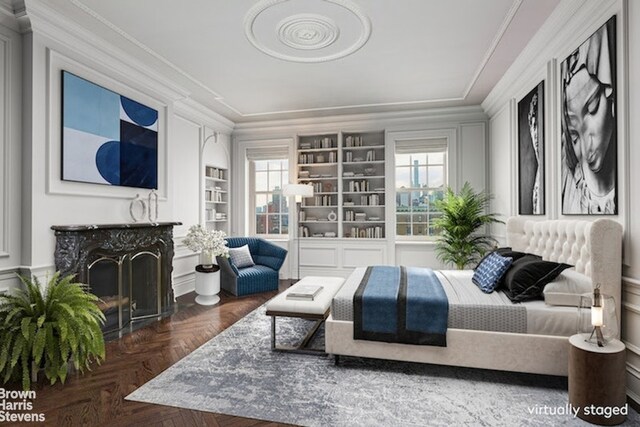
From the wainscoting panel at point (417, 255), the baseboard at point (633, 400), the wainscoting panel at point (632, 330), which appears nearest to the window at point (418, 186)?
the wainscoting panel at point (417, 255)

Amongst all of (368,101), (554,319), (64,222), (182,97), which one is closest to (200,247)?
(64,222)

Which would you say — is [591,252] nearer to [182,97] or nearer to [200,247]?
[200,247]

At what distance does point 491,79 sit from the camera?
4.41 metres

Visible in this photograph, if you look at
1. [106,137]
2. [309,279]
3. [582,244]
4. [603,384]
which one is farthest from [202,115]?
[603,384]

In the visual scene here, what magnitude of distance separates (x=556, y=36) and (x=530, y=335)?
265 cm

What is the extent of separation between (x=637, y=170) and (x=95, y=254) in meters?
4.49

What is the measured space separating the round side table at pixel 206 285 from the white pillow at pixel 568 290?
3783mm

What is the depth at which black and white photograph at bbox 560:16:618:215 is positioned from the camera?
243 centimetres

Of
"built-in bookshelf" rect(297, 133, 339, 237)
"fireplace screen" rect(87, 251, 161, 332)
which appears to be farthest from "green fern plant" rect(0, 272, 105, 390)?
"built-in bookshelf" rect(297, 133, 339, 237)

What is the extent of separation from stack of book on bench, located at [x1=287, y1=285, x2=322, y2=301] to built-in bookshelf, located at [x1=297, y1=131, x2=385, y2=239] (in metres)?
2.91

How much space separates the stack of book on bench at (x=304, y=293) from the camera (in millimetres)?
3120

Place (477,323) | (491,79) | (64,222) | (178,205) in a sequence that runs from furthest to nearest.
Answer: (178,205)
(491,79)
(64,222)
(477,323)

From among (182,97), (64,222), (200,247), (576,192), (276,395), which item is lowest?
(276,395)

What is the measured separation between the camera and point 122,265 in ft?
12.2
